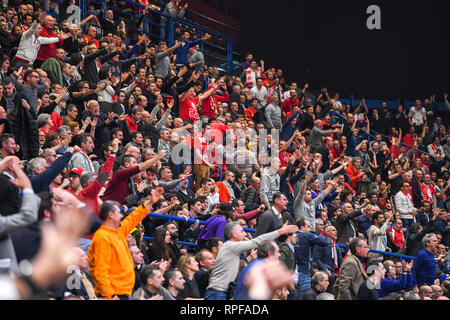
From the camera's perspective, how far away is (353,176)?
15.5 metres

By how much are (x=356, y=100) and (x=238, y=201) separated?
12335 mm

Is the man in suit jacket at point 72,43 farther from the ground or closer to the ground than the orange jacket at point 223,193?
farther from the ground

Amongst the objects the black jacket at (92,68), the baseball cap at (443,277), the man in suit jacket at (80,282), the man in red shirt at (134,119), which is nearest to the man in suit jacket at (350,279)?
the man in suit jacket at (80,282)

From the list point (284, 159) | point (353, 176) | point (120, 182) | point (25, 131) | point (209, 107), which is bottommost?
point (120, 182)

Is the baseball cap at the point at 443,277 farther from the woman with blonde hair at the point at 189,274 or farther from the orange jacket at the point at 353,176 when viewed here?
the woman with blonde hair at the point at 189,274

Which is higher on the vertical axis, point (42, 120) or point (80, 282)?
point (42, 120)

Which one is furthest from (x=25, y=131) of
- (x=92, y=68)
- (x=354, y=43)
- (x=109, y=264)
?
(x=354, y=43)

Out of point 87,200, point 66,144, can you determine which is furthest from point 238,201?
point 87,200

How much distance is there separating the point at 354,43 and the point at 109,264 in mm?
16337

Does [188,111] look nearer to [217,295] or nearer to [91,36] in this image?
[91,36]

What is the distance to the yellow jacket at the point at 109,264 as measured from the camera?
20.1 ft

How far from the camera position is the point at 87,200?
6.90m

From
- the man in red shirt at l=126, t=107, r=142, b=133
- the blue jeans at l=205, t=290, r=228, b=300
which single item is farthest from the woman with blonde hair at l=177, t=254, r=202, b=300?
the man in red shirt at l=126, t=107, r=142, b=133

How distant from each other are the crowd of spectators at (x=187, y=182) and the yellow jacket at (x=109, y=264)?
0.04 feet
